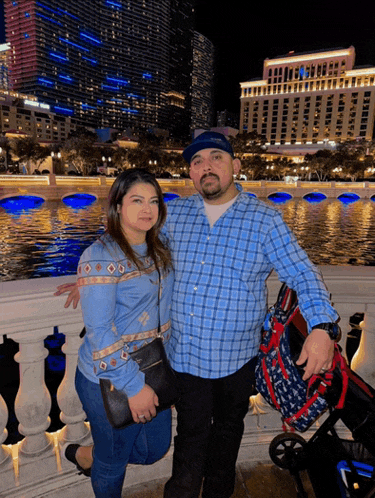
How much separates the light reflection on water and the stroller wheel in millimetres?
13608

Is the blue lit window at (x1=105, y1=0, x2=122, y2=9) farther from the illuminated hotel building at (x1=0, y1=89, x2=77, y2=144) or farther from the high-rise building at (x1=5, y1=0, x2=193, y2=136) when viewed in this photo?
the illuminated hotel building at (x1=0, y1=89, x2=77, y2=144)

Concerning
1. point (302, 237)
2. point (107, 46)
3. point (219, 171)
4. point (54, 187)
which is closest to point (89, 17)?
point (107, 46)

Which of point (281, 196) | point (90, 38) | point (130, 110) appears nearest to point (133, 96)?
point (130, 110)

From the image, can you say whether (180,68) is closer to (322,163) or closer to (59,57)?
(59,57)

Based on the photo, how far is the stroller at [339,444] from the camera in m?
1.58

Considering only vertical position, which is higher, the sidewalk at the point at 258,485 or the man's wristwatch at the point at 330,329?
the man's wristwatch at the point at 330,329

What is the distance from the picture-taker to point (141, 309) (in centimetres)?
179

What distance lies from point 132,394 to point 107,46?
561ft

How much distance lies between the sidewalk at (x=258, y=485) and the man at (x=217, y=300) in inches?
12.1

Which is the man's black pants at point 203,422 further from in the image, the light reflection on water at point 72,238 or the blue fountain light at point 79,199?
the blue fountain light at point 79,199

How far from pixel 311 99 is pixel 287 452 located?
137595mm

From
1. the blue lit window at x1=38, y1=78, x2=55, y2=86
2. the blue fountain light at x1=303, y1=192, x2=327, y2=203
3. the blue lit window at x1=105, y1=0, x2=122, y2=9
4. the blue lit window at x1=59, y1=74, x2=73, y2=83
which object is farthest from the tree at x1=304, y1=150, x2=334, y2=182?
the blue lit window at x1=105, y1=0, x2=122, y2=9

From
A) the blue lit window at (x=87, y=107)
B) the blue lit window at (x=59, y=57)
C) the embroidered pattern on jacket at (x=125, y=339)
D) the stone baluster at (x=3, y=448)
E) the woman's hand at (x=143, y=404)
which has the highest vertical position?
the blue lit window at (x=59, y=57)

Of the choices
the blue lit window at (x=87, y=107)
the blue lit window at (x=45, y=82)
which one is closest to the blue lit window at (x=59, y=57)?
the blue lit window at (x=45, y=82)
